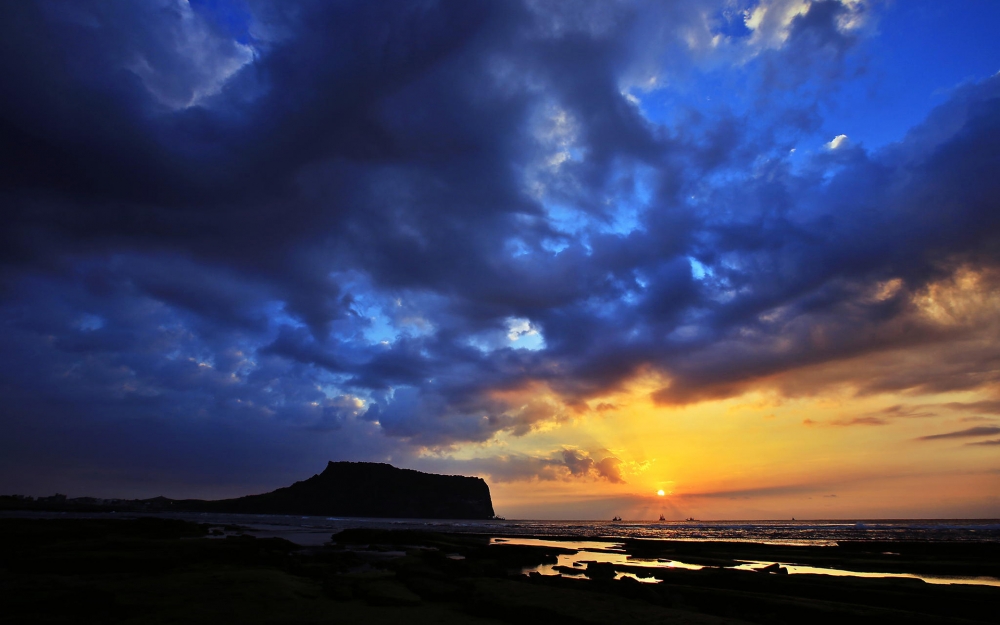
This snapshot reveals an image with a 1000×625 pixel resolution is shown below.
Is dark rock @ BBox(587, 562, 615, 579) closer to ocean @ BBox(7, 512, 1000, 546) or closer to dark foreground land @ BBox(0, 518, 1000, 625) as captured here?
dark foreground land @ BBox(0, 518, 1000, 625)

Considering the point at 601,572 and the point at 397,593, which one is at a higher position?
the point at 397,593

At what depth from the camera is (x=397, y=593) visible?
1766 centimetres

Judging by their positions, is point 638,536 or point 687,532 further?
point 687,532

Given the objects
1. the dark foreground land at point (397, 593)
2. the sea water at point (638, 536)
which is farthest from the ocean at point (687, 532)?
the dark foreground land at point (397, 593)

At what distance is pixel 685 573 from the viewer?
2858cm

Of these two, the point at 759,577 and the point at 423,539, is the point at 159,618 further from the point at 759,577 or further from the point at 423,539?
the point at 423,539

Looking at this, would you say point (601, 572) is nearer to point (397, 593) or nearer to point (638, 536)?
point (397, 593)

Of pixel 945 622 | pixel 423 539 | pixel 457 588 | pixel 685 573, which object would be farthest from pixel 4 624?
Answer: pixel 423 539

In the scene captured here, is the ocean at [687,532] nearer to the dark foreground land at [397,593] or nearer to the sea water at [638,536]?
the sea water at [638,536]

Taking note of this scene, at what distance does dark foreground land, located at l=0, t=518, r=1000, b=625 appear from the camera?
1395cm

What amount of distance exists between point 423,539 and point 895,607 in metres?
42.7

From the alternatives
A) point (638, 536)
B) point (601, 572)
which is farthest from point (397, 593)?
point (638, 536)

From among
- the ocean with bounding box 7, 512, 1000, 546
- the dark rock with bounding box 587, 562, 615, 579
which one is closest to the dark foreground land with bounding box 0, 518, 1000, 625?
the dark rock with bounding box 587, 562, 615, 579

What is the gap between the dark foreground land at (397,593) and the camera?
1395cm
